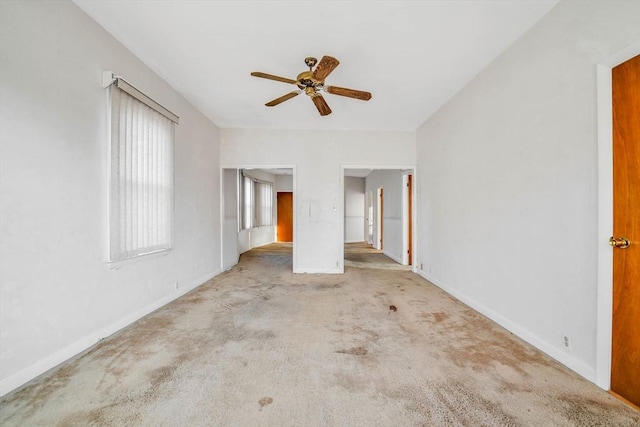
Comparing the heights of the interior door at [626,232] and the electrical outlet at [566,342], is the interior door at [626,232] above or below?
above

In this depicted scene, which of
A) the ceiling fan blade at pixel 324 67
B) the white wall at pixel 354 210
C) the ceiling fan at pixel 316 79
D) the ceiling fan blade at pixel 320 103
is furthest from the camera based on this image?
the white wall at pixel 354 210

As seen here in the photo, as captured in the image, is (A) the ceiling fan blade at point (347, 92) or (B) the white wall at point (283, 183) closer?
(A) the ceiling fan blade at point (347, 92)

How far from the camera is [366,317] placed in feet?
Result: 9.34

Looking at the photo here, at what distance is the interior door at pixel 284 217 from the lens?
10836 millimetres

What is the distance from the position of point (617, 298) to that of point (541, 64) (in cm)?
183

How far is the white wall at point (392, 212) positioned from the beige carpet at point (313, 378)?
344cm

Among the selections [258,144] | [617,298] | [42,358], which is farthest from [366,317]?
[258,144]

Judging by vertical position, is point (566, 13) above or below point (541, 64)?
above

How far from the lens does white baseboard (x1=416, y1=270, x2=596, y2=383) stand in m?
1.76

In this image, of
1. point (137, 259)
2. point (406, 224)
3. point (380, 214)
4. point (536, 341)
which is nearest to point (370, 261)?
point (406, 224)

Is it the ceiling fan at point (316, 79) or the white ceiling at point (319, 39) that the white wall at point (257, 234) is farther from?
the ceiling fan at point (316, 79)

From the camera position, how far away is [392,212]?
689cm

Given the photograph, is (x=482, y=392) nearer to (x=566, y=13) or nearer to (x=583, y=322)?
(x=583, y=322)

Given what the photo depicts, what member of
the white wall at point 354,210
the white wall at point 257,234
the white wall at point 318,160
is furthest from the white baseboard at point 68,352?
the white wall at point 354,210
